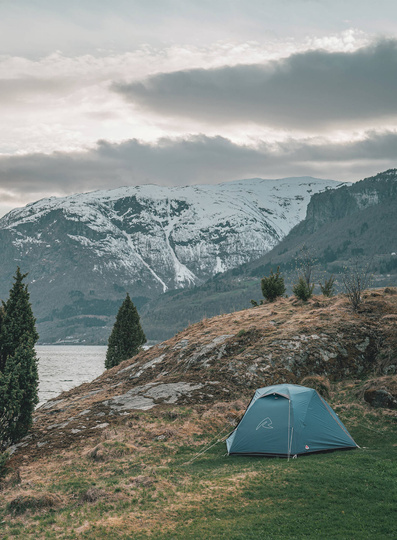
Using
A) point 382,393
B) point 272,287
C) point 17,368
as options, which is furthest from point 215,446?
point 272,287

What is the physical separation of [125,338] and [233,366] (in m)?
35.3

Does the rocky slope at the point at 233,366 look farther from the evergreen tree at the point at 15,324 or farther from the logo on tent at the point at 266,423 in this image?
the logo on tent at the point at 266,423

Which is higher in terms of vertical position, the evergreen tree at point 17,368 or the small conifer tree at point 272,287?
the small conifer tree at point 272,287

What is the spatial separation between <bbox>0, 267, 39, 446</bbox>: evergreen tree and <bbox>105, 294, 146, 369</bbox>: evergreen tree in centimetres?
3259

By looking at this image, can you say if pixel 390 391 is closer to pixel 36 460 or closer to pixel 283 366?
pixel 283 366

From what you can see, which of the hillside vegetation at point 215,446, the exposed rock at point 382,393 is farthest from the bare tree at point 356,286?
the exposed rock at point 382,393

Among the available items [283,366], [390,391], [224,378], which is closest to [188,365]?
[224,378]

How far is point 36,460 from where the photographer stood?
23.0m

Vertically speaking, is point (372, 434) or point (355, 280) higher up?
point (355, 280)

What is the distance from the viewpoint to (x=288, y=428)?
20.9 m

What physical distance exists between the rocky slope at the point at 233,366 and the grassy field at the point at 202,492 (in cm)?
Answer: 355

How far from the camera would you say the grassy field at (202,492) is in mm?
13852

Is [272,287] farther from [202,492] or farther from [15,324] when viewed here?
[202,492]

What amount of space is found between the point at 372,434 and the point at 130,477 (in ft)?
35.7
